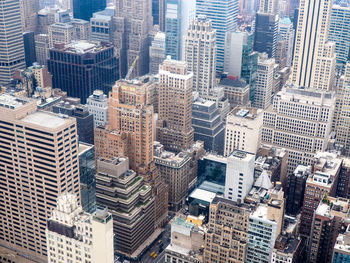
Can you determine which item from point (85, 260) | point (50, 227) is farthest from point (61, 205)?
point (85, 260)

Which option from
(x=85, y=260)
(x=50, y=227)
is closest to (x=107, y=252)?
(x=85, y=260)

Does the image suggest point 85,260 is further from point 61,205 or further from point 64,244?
point 61,205

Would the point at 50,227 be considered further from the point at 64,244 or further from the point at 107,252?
the point at 107,252

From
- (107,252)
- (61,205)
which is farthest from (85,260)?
(61,205)

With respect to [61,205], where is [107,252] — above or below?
below

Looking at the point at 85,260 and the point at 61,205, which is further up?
the point at 61,205
